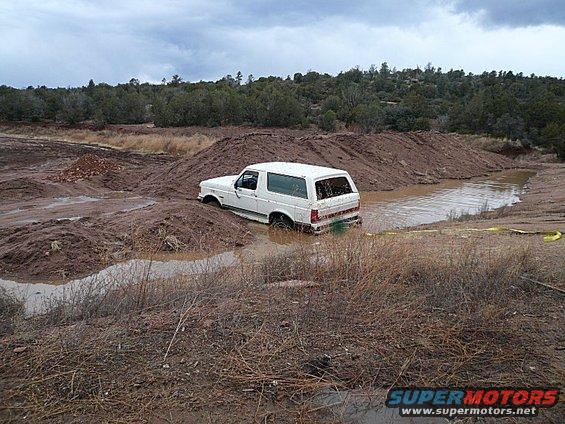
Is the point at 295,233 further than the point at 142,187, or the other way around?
the point at 142,187

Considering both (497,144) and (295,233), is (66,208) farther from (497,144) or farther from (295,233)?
(497,144)

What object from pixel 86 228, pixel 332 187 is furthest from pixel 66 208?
pixel 332 187

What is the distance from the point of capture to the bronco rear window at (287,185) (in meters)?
12.0

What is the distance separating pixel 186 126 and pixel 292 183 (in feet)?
126

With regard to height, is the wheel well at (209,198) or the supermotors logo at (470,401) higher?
the supermotors logo at (470,401)

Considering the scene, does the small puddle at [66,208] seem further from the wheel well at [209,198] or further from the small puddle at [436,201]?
the small puddle at [436,201]

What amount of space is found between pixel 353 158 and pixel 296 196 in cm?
1432

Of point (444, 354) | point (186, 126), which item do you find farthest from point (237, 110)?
point (444, 354)

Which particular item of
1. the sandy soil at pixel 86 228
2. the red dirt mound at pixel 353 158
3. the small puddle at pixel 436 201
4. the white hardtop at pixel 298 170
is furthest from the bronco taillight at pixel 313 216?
the red dirt mound at pixel 353 158

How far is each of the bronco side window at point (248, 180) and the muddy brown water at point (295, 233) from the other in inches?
42.5

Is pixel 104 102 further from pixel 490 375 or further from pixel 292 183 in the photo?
pixel 490 375

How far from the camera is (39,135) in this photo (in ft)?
155

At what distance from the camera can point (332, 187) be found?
40.1 feet

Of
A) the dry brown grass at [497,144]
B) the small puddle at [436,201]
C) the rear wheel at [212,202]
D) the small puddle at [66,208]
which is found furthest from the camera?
the dry brown grass at [497,144]
